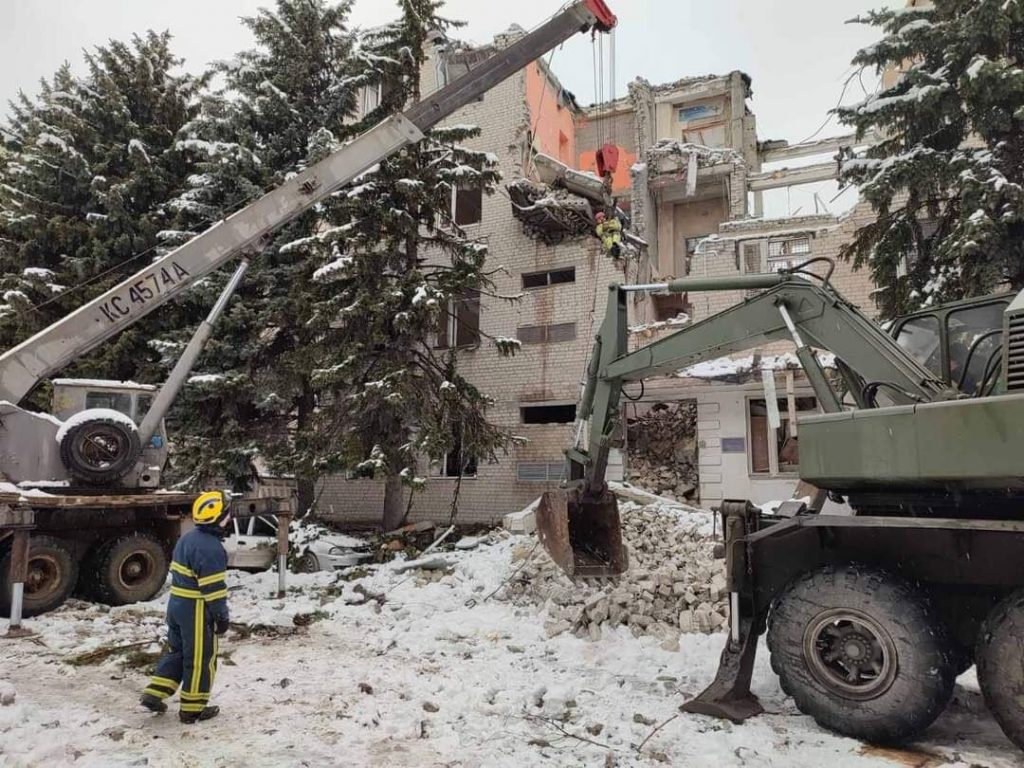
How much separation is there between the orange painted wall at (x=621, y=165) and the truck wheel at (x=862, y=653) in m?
18.2

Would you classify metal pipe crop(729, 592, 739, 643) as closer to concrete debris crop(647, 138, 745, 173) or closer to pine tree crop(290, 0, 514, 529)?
pine tree crop(290, 0, 514, 529)

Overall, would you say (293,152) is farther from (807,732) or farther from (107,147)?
(807,732)

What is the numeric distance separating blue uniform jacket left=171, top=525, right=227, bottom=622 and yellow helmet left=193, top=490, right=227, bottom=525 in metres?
0.14

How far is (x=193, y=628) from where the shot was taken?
5.14 metres

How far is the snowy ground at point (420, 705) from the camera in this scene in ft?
14.7

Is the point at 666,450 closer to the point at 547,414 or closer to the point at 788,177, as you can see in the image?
the point at 547,414

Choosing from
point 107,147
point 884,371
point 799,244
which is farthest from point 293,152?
point 884,371

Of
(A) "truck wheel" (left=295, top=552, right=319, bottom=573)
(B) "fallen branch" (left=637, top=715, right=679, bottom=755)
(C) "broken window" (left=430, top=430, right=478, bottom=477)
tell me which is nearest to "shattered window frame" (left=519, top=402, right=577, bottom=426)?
(C) "broken window" (left=430, top=430, right=478, bottom=477)

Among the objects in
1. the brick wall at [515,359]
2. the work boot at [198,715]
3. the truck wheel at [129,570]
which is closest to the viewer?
the work boot at [198,715]

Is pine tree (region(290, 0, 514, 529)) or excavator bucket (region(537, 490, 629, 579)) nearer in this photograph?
excavator bucket (region(537, 490, 629, 579))

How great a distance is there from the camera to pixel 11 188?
1639cm

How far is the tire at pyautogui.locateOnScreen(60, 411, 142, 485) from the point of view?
9.41m

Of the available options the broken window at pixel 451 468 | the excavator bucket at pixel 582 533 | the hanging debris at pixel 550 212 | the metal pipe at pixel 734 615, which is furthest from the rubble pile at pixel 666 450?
the metal pipe at pixel 734 615

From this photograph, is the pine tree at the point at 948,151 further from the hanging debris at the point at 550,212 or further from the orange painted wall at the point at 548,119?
the orange painted wall at the point at 548,119
